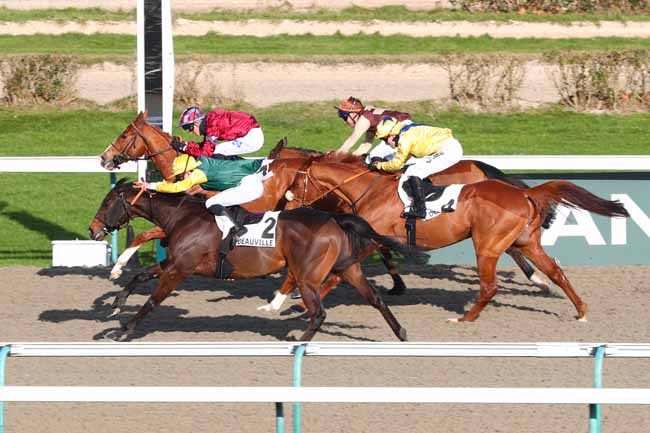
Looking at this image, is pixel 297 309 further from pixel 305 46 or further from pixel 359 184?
pixel 305 46

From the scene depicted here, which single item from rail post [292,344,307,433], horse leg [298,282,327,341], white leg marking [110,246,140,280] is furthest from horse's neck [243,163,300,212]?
rail post [292,344,307,433]

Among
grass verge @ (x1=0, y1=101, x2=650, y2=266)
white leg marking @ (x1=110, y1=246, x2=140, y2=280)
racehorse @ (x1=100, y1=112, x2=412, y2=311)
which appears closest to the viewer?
white leg marking @ (x1=110, y1=246, x2=140, y2=280)

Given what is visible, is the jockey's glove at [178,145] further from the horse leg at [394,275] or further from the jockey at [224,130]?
the horse leg at [394,275]

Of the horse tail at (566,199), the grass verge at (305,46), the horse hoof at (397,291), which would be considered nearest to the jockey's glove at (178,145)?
the horse hoof at (397,291)

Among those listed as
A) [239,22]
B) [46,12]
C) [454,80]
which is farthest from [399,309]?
[46,12]

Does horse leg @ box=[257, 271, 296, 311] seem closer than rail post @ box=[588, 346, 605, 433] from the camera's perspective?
No

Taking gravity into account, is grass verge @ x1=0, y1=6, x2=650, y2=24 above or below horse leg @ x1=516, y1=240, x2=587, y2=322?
above

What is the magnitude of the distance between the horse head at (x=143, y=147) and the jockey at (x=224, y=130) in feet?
0.59

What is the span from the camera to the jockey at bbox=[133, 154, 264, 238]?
820 cm

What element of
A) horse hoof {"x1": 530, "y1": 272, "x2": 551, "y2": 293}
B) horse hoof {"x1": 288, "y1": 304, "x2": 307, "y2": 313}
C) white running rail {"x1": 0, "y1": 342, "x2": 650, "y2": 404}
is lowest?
horse hoof {"x1": 288, "y1": 304, "x2": 307, "y2": 313}

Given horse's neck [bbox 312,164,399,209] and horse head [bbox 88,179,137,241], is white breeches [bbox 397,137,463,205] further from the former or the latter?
horse head [bbox 88,179,137,241]

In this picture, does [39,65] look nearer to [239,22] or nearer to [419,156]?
[239,22]

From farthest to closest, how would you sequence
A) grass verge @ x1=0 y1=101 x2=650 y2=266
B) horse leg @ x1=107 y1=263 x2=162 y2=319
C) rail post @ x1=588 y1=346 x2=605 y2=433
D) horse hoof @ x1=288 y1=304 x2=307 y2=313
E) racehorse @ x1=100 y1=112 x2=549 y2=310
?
grass verge @ x1=0 y1=101 x2=650 y2=266 < racehorse @ x1=100 y1=112 x2=549 y2=310 < horse hoof @ x1=288 y1=304 x2=307 y2=313 < horse leg @ x1=107 y1=263 x2=162 y2=319 < rail post @ x1=588 y1=346 x2=605 y2=433

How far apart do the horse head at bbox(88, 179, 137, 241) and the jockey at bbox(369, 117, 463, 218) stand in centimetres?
174
